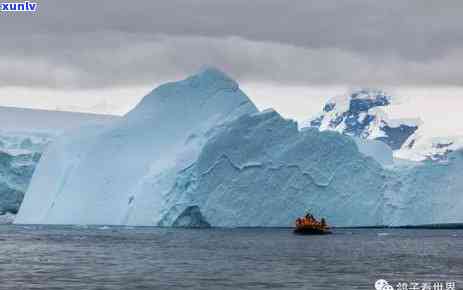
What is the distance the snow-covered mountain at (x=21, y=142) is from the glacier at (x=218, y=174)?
30.8ft

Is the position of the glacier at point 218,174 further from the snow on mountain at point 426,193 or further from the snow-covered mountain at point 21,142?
the snow-covered mountain at point 21,142

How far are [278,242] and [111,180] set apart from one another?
16448 mm

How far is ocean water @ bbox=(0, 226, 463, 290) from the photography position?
102 feet

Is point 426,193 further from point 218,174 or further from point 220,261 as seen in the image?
point 220,261

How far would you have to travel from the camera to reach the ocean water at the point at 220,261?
102 feet

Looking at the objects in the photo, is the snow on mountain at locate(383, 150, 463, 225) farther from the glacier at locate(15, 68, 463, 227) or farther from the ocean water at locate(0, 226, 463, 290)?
the ocean water at locate(0, 226, 463, 290)

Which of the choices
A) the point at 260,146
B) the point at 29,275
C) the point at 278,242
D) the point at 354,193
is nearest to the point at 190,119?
the point at 260,146

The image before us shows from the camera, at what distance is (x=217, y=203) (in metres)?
61.0

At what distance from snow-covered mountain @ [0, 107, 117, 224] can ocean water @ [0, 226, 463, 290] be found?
2450cm

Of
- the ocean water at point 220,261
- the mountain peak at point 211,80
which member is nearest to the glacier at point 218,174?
the mountain peak at point 211,80

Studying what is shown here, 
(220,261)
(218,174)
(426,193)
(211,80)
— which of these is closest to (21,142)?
(211,80)

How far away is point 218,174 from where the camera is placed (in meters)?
61.1

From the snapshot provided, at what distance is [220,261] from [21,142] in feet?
185

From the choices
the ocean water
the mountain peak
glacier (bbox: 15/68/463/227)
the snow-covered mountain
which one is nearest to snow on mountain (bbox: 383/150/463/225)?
A: glacier (bbox: 15/68/463/227)
